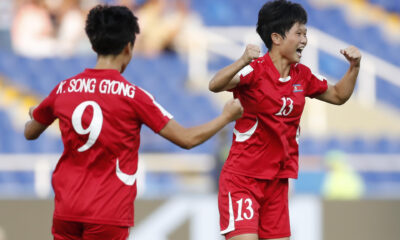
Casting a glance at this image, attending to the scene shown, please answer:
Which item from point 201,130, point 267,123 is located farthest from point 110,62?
point 267,123

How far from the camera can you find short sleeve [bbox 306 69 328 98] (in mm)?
4621

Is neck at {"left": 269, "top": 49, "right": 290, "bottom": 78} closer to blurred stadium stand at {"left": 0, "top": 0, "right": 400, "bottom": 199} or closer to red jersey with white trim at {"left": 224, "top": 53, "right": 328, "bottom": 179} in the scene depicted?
red jersey with white trim at {"left": 224, "top": 53, "right": 328, "bottom": 179}

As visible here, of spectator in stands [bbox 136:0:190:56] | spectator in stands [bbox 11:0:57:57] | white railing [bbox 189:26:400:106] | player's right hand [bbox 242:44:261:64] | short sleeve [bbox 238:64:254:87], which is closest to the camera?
player's right hand [bbox 242:44:261:64]

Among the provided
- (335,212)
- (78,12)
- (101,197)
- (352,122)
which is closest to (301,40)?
(101,197)

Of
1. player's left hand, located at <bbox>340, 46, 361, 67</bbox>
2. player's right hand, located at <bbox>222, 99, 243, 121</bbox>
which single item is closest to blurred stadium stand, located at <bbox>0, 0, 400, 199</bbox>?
player's left hand, located at <bbox>340, 46, 361, 67</bbox>

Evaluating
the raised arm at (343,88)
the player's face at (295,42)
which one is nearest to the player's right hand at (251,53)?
the player's face at (295,42)

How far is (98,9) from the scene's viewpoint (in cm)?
368

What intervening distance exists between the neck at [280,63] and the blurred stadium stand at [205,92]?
6.76 m

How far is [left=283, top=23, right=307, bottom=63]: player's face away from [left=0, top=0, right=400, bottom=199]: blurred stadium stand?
22.5 feet

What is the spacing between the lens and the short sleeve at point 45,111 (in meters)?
3.76

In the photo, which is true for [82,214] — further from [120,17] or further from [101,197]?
[120,17]

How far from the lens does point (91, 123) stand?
3537 millimetres

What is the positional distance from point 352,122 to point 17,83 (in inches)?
227

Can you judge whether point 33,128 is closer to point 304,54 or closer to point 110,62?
point 110,62
